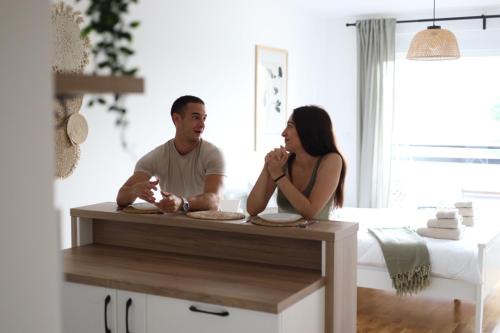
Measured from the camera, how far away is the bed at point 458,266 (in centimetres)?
398

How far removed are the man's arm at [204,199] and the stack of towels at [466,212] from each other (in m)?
2.31

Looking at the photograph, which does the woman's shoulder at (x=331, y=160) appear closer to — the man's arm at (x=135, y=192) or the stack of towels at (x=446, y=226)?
the man's arm at (x=135, y=192)

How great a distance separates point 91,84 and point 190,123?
8.23 ft

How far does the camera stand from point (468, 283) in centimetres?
399

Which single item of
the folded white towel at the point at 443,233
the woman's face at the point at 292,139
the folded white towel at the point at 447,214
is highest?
the woman's face at the point at 292,139

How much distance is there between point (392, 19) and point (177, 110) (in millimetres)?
4470

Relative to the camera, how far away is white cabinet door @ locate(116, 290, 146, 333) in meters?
2.40

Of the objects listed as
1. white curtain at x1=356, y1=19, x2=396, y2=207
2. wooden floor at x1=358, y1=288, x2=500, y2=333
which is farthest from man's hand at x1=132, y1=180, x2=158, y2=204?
white curtain at x1=356, y1=19, x2=396, y2=207

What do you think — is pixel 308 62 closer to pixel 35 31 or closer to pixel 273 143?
pixel 273 143

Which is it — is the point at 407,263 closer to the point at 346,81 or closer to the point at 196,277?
the point at 196,277

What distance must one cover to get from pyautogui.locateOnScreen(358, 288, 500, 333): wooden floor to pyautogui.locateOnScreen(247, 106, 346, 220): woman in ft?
5.19

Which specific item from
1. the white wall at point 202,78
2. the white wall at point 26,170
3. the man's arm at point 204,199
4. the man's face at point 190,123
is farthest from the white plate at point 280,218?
the white wall at point 26,170

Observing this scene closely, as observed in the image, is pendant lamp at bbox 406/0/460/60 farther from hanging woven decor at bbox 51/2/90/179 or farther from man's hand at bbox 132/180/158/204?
man's hand at bbox 132/180/158/204

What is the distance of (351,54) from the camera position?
7562 millimetres
